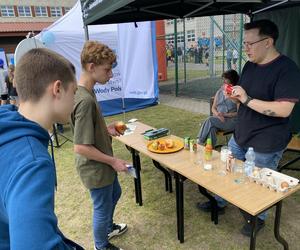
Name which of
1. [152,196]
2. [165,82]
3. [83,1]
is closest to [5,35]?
[165,82]

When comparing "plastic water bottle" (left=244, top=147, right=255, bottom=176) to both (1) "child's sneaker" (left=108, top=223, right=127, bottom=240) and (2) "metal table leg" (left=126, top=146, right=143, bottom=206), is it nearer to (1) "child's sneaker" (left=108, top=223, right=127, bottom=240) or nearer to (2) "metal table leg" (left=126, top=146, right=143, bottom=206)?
(2) "metal table leg" (left=126, top=146, right=143, bottom=206)

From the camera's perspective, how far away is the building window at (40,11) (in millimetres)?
30656

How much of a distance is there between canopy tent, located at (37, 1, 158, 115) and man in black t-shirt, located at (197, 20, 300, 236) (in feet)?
14.4

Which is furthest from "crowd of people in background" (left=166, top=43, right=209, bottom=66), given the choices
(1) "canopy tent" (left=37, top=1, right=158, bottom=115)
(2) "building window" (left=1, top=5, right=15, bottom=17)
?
(2) "building window" (left=1, top=5, right=15, bottom=17)

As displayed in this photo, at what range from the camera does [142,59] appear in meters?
7.55

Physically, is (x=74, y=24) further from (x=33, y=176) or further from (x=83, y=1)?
(x=33, y=176)

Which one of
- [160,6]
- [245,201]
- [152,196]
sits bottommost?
[152,196]

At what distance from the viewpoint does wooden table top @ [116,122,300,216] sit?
1736 mm

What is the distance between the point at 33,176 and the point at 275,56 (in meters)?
2.09

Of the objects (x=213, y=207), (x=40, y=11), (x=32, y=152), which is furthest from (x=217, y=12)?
(x=40, y=11)

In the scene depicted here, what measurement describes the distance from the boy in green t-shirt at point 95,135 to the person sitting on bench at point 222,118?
2.36m

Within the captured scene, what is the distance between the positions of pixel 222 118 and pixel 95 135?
105 inches

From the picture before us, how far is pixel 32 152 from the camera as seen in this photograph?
2.28 ft

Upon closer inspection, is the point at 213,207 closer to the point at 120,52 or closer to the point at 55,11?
the point at 120,52
